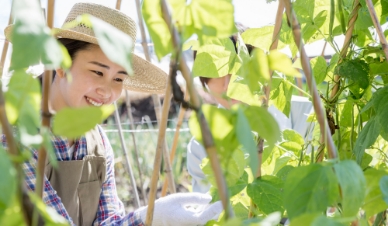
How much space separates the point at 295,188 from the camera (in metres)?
0.36

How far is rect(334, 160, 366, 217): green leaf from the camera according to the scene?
335 mm

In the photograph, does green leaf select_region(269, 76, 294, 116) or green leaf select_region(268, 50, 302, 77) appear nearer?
green leaf select_region(268, 50, 302, 77)

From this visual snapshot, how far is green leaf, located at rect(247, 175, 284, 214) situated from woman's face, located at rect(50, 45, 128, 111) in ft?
2.83

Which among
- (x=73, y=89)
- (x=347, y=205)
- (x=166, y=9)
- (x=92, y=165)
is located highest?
(x=166, y=9)

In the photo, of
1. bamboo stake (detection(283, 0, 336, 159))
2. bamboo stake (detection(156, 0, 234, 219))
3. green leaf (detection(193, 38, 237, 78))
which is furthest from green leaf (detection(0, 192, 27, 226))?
green leaf (detection(193, 38, 237, 78))

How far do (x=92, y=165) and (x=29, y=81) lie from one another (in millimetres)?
1278

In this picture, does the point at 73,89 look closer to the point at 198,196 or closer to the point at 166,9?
the point at 198,196

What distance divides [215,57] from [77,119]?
38 centimetres

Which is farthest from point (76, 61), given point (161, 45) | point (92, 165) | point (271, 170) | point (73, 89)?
point (161, 45)

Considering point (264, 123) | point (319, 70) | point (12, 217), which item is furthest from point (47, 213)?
point (319, 70)

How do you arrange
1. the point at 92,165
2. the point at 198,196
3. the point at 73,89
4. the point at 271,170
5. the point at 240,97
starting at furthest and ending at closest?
the point at 92,165 < the point at 73,89 < the point at 198,196 < the point at 271,170 < the point at 240,97

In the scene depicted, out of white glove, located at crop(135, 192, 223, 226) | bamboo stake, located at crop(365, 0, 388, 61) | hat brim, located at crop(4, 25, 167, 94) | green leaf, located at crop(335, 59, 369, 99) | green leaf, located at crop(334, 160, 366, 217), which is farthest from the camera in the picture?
hat brim, located at crop(4, 25, 167, 94)

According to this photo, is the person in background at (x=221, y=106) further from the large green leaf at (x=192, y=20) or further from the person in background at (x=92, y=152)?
the large green leaf at (x=192, y=20)

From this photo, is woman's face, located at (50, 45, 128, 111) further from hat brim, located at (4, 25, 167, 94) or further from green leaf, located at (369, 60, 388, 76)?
green leaf, located at (369, 60, 388, 76)
